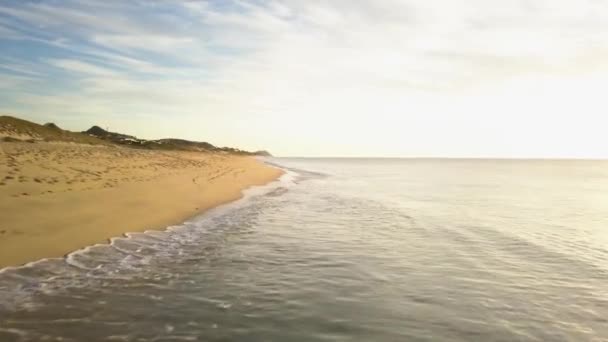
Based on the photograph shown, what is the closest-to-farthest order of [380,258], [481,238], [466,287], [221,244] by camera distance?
1. [466,287]
2. [380,258]
3. [221,244]
4. [481,238]

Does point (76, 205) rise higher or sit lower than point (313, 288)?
higher

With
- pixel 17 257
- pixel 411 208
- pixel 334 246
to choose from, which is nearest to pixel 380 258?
pixel 334 246

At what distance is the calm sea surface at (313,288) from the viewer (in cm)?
669

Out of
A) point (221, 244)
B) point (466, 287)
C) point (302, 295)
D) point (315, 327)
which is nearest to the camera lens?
point (315, 327)

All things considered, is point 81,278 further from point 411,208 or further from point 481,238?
point 411,208

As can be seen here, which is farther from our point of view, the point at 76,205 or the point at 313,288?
the point at 76,205

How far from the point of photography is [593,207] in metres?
28.5

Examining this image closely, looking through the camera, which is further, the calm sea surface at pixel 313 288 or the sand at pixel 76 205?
the sand at pixel 76 205

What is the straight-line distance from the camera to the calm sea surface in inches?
263

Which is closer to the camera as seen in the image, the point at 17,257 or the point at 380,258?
the point at 17,257

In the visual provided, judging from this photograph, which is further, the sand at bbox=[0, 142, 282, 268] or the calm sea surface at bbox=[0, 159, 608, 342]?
the sand at bbox=[0, 142, 282, 268]

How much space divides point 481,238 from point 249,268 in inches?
369

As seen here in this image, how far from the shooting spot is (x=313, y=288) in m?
8.94

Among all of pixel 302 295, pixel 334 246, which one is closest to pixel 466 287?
pixel 302 295
